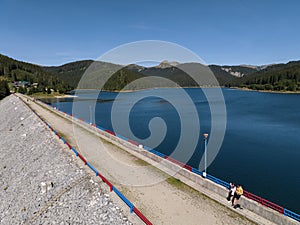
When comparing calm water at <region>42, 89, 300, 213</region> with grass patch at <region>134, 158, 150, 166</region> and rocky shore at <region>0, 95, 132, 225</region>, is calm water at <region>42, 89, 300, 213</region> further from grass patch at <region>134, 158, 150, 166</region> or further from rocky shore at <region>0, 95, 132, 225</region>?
rocky shore at <region>0, 95, 132, 225</region>

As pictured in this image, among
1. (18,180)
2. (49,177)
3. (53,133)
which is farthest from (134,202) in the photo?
(53,133)

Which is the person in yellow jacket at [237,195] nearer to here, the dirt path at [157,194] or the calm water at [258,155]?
the dirt path at [157,194]

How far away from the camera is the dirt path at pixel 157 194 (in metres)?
14.1

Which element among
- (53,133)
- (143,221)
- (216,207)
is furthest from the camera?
(53,133)

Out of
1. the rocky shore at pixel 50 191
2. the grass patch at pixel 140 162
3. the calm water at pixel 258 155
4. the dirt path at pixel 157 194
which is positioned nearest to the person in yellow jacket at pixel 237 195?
the dirt path at pixel 157 194

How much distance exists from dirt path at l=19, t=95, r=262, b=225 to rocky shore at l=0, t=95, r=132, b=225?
1805 mm

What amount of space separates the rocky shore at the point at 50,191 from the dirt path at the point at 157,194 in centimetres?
180

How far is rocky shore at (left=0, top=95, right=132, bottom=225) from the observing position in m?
16.2

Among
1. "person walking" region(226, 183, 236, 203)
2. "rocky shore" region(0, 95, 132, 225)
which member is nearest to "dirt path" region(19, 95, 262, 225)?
"person walking" region(226, 183, 236, 203)

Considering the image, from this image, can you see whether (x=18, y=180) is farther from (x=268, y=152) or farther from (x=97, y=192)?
(x=268, y=152)

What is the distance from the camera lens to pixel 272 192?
82.2 feet

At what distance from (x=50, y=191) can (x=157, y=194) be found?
34.5ft

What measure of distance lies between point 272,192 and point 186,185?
13.0 meters

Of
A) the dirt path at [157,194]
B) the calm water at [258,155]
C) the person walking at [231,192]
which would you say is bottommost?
the calm water at [258,155]
